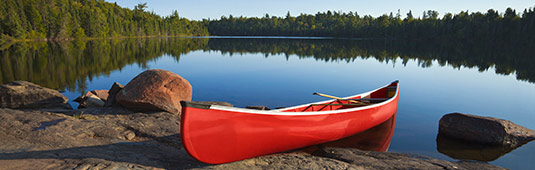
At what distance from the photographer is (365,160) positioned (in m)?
6.56

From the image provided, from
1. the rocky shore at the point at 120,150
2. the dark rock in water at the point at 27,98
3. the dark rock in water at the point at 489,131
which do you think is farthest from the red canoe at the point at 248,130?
the dark rock in water at the point at 27,98

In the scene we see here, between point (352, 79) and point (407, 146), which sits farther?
point (352, 79)

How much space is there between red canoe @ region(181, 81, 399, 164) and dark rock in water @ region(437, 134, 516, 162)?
10.9ft

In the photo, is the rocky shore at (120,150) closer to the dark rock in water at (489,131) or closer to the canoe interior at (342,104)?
the canoe interior at (342,104)

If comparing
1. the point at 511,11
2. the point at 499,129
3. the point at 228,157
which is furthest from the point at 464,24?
the point at 228,157

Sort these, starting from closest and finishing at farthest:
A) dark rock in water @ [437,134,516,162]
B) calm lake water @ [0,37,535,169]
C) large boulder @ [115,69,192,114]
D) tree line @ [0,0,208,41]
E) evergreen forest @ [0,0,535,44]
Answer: dark rock in water @ [437,134,516,162] < large boulder @ [115,69,192,114] < calm lake water @ [0,37,535,169] < tree line @ [0,0,208,41] < evergreen forest @ [0,0,535,44]

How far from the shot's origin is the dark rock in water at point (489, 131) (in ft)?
29.1

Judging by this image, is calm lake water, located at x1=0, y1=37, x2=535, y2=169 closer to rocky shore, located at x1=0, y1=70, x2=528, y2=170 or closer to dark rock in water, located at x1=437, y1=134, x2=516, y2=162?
dark rock in water, located at x1=437, y1=134, x2=516, y2=162

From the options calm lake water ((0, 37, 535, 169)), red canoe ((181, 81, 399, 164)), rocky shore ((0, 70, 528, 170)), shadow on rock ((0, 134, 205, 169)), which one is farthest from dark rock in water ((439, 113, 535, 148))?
shadow on rock ((0, 134, 205, 169))

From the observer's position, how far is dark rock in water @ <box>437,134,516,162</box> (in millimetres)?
8344

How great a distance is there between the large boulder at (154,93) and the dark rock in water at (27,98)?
331 cm

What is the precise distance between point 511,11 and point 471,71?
271 ft

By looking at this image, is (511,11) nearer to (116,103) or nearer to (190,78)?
(190,78)

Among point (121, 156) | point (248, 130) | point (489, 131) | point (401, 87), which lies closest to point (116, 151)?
point (121, 156)
